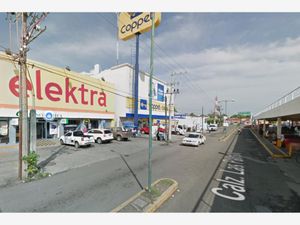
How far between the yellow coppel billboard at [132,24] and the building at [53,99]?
31.6 ft

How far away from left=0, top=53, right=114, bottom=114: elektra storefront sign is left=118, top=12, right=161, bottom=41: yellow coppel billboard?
9893 millimetres

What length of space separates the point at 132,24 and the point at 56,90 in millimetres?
16720

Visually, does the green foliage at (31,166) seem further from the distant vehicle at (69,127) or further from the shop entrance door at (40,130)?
the distant vehicle at (69,127)

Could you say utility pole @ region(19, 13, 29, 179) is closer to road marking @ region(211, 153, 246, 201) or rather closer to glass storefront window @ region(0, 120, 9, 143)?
road marking @ region(211, 153, 246, 201)

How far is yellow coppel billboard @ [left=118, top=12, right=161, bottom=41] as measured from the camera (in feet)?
85.5

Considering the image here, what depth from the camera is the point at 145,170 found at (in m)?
9.38

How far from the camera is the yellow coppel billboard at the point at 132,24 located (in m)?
26.0

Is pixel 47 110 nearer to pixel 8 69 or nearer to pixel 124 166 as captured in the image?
pixel 8 69

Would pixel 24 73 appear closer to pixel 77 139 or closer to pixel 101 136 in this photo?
pixel 77 139

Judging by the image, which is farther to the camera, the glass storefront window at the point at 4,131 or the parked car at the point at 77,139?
the parked car at the point at 77,139

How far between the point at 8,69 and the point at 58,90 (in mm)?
5012

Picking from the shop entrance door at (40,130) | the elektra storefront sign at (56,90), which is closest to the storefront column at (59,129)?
the shop entrance door at (40,130)

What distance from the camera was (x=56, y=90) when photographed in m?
19.3

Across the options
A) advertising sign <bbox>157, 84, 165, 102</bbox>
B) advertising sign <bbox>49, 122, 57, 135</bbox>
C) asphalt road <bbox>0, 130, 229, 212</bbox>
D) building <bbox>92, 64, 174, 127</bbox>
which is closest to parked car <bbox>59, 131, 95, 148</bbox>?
advertising sign <bbox>49, 122, 57, 135</bbox>
